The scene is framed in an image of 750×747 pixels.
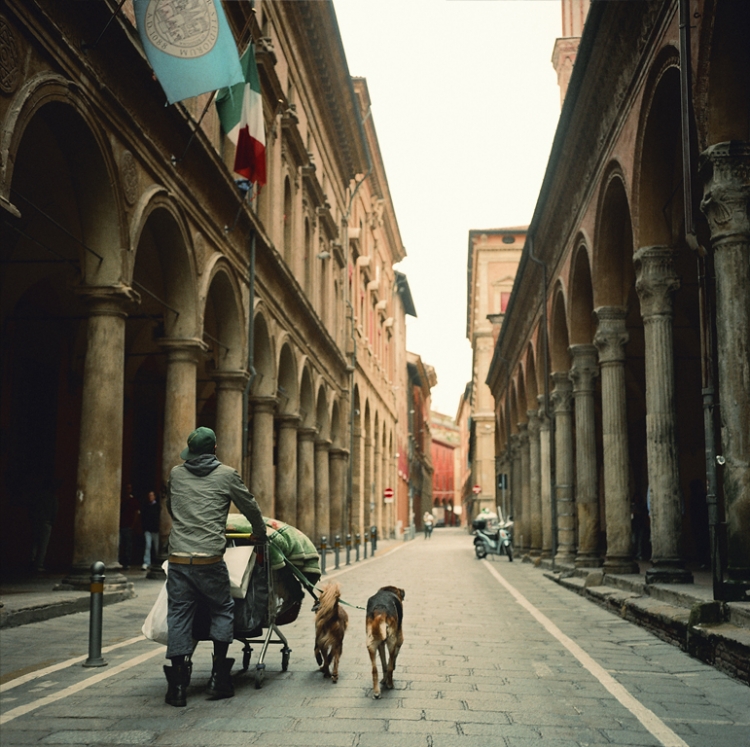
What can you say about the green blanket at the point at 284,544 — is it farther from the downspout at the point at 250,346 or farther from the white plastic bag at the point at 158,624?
the downspout at the point at 250,346

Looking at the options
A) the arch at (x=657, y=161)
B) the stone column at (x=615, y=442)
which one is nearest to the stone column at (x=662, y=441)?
the arch at (x=657, y=161)

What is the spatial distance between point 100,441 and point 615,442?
7748 millimetres

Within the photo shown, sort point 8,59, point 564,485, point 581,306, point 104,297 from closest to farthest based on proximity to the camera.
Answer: point 8,59 < point 104,297 < point 581,306 < point 564,485

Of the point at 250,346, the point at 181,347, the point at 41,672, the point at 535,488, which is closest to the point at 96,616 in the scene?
the point at 41,672

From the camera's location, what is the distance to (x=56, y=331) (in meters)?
20.4

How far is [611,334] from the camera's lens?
16.2 m

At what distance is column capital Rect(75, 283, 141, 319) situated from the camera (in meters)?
13.1

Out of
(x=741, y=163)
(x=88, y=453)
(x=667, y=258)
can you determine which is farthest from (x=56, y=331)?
(x=741, y=163)

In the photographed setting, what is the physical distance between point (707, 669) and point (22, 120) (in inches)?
330

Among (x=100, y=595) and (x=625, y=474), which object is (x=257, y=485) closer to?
(x=625, y=474)

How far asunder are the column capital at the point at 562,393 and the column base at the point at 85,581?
12.1 meters

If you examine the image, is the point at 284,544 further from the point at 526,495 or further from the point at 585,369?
the point at 526,495

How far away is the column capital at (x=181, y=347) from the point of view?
1681cm

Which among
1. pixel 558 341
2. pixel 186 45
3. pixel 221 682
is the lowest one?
pixel 221 682
